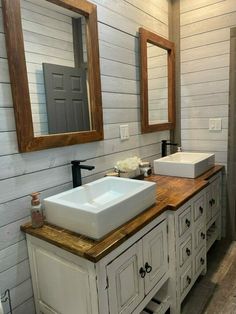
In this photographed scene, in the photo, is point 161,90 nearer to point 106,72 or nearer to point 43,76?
point 106,72

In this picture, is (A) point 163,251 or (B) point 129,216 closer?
(B) point 129,216

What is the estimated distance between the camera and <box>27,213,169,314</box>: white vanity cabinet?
0.98 metres

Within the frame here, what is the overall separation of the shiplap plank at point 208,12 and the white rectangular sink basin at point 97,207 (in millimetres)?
1735

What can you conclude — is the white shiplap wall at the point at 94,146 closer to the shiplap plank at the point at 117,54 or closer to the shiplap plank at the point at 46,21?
the shiplap plank at the point at 117,54

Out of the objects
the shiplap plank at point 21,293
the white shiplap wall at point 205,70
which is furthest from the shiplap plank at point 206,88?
the shiplap plank at point 21,293

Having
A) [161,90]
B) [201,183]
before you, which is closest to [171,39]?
[161,90]

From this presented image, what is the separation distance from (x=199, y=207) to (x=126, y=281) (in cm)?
83

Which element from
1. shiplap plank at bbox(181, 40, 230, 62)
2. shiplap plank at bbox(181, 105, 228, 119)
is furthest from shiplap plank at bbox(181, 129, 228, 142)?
shiplap plank at bbox(181, 40, 230, 62)

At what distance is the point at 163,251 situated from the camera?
4.45 feet

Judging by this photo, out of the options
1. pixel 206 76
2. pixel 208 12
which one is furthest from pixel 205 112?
pixel 208 12

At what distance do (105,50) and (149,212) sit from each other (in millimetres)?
1117

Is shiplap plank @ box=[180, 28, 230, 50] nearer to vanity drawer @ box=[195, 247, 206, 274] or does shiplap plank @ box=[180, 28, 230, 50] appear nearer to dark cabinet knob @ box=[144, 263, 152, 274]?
vanity drawer @ box=[195, 247, 206, 274]

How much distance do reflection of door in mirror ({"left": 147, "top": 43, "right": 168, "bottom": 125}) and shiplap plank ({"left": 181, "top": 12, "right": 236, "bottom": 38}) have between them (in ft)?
0.95

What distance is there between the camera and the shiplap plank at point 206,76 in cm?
216
